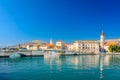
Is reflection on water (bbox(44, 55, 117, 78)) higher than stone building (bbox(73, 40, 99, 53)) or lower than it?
lower

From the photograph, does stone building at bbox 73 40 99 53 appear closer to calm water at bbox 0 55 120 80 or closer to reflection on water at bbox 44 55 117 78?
reflection on water at bbox 44 55 117 78

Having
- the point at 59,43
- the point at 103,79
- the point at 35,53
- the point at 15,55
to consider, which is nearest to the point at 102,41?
the point at 59,43

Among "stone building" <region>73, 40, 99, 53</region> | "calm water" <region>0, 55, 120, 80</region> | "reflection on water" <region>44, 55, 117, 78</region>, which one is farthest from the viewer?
"stone building" <region>73, 40, 99, 53</region>

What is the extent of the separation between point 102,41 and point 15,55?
7489 centimetres

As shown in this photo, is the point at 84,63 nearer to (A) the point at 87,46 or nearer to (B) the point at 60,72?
(B) the point at 60,72

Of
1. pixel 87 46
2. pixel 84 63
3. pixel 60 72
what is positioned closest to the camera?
pixel 60 72

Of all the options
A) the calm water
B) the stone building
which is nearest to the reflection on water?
the calm water

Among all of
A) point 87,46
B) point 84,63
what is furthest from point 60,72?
point 87,46

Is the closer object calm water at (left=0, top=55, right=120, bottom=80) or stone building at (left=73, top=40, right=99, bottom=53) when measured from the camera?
calm water at (left=0, top=55, right=120, bottom=80)

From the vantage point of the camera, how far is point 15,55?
2926 inches

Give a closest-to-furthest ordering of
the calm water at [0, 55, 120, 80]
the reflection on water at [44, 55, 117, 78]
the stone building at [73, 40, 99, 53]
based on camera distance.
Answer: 1. the calm water at [0, 55, 120, 80]
2. the reflection on water at [44, 55, 117, 78]
3. the stone building at [73, 40, 99, 53]

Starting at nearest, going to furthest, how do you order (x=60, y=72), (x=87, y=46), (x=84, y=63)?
(x=60, y=72)
(x=84, y=63)
(x=87, y=46)

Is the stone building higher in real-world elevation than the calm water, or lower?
higher

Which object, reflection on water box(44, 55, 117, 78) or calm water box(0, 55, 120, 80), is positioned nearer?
calm water box(0, 55, 120, 80)
